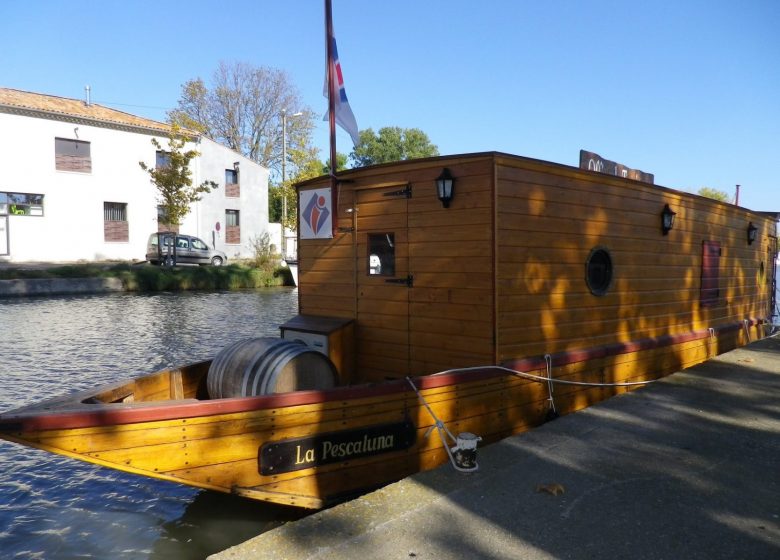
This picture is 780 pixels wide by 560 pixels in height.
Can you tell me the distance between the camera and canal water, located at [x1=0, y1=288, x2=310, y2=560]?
490 centimetres

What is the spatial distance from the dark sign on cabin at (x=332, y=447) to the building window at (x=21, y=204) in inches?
1212

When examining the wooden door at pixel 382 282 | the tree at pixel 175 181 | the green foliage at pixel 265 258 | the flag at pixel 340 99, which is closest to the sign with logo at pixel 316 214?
the wooden door at pixel 382 282

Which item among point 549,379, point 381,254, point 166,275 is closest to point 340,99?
point 381,254

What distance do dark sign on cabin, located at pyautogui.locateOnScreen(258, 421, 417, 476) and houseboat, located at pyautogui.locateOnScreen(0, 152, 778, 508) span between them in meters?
0.01

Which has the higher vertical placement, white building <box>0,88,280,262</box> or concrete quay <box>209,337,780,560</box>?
white building <box>0,88,280,262</box>

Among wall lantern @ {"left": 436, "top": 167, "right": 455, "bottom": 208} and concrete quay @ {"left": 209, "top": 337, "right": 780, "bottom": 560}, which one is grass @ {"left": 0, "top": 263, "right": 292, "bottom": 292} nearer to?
wall lantern @ {"left": 436, "top": 167, "right": 455, "bottom": 208}

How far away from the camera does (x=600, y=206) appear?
6.74 metres

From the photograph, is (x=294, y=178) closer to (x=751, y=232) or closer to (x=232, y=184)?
(x=232, y=184)

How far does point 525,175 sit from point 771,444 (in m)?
3.23

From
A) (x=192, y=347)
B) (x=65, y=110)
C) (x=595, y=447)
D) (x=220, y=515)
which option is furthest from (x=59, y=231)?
(x=595, y=447)

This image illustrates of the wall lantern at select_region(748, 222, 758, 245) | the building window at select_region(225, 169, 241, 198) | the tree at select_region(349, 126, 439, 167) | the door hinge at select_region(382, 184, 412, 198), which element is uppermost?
the tree at select_region(349, 126, 439, 167)

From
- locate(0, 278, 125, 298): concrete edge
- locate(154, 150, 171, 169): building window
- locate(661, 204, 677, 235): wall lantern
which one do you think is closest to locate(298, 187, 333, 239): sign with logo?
locate(661, 204, 677, 235): wall lantern

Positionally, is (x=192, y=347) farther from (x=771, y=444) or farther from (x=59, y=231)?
(x=59, y=231)

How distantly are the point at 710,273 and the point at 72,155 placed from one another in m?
31.9
